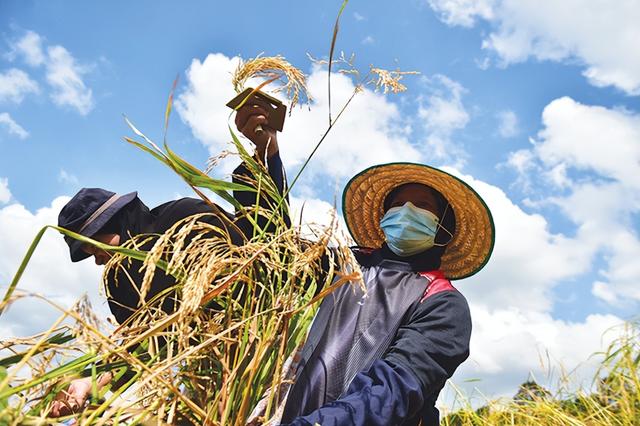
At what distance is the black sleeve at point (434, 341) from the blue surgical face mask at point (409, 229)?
1.02ft

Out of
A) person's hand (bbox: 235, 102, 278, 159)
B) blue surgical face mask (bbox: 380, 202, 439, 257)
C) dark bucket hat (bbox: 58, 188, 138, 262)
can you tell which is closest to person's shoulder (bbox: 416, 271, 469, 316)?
blue surgical face mask (bbox: 380, 202, 439, 257)

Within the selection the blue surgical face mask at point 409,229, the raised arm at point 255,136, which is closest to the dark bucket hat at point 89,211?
the raised arm at point 255,136

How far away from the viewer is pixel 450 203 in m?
2.28

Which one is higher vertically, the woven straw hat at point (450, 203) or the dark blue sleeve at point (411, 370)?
the woven straw hat at point (450, 203)

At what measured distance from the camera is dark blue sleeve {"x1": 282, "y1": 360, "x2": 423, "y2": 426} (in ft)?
4.16

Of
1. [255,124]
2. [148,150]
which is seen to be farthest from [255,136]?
[148,150]

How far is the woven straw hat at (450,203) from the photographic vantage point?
2.22 m

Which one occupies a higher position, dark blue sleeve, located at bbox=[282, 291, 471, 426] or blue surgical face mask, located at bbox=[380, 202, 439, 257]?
blue surgical face mask, located at bbox=[380, 202, 439, 257]

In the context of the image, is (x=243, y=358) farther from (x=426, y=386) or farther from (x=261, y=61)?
(x=261, y=61)

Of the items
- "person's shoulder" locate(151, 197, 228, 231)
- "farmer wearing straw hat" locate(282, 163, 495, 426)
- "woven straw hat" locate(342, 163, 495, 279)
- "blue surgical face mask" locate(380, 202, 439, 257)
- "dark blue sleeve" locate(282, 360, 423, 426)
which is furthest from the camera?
"person's shoulder" locate(151, 197, 228, 231)

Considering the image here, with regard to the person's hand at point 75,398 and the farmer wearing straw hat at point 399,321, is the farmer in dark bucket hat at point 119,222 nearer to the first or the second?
the farmer wearing straw hat at point 399,321

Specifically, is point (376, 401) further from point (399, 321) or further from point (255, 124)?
point (255, 124)

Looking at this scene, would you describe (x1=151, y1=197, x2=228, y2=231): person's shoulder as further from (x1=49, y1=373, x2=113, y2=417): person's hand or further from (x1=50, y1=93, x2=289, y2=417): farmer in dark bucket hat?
(x1=49, y1=373, x2=113, y2=417): person's hand

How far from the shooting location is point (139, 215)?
2549mm
